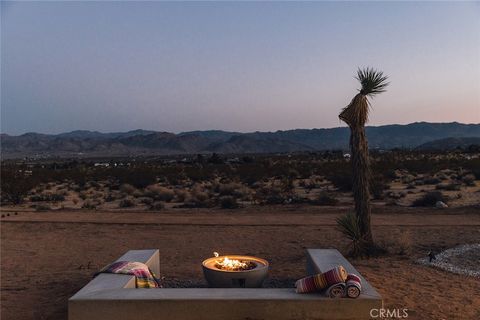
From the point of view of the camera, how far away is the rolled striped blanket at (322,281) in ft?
21.8

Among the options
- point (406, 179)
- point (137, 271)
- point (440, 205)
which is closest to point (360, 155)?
point (137, 271)

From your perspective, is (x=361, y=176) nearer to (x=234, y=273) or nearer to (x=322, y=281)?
(x=234, y=273)

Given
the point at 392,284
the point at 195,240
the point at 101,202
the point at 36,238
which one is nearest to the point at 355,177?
the point at 392,284

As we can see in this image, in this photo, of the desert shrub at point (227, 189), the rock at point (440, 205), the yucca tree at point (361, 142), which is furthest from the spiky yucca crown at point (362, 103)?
the desert shrub at point (227, 189)

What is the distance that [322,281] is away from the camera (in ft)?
22.0

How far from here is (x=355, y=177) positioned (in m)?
11.9

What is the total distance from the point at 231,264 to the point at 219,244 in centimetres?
565

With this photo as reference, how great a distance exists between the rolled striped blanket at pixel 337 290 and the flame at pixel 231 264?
2.22 metres

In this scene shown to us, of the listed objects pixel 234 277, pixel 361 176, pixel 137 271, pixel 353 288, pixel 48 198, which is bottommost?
pixel 48 198

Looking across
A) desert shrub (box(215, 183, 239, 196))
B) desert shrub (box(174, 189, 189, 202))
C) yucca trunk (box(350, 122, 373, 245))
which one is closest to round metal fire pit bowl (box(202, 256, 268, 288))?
yucca trunk (box(350, 122, 373, 245))

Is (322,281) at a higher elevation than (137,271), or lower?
higher

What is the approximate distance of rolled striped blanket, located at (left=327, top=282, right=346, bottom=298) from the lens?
6516 millimetres

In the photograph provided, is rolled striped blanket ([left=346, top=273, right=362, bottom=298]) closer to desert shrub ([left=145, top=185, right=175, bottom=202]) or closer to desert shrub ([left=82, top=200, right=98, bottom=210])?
desert shrub ([left=82, top=200, right=98, bottom=210])

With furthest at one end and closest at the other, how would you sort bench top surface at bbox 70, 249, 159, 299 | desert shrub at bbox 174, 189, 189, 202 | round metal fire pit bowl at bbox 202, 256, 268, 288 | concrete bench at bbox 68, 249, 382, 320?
desert shrub at bbox 174, 189, 189, 202 → round metal fire pit bowl at bbox 202, 256, 268, 288 → bench top surface at bbox 70, 249, 159, 299 → concrete bench at bbox 68, 249, 382, 320
